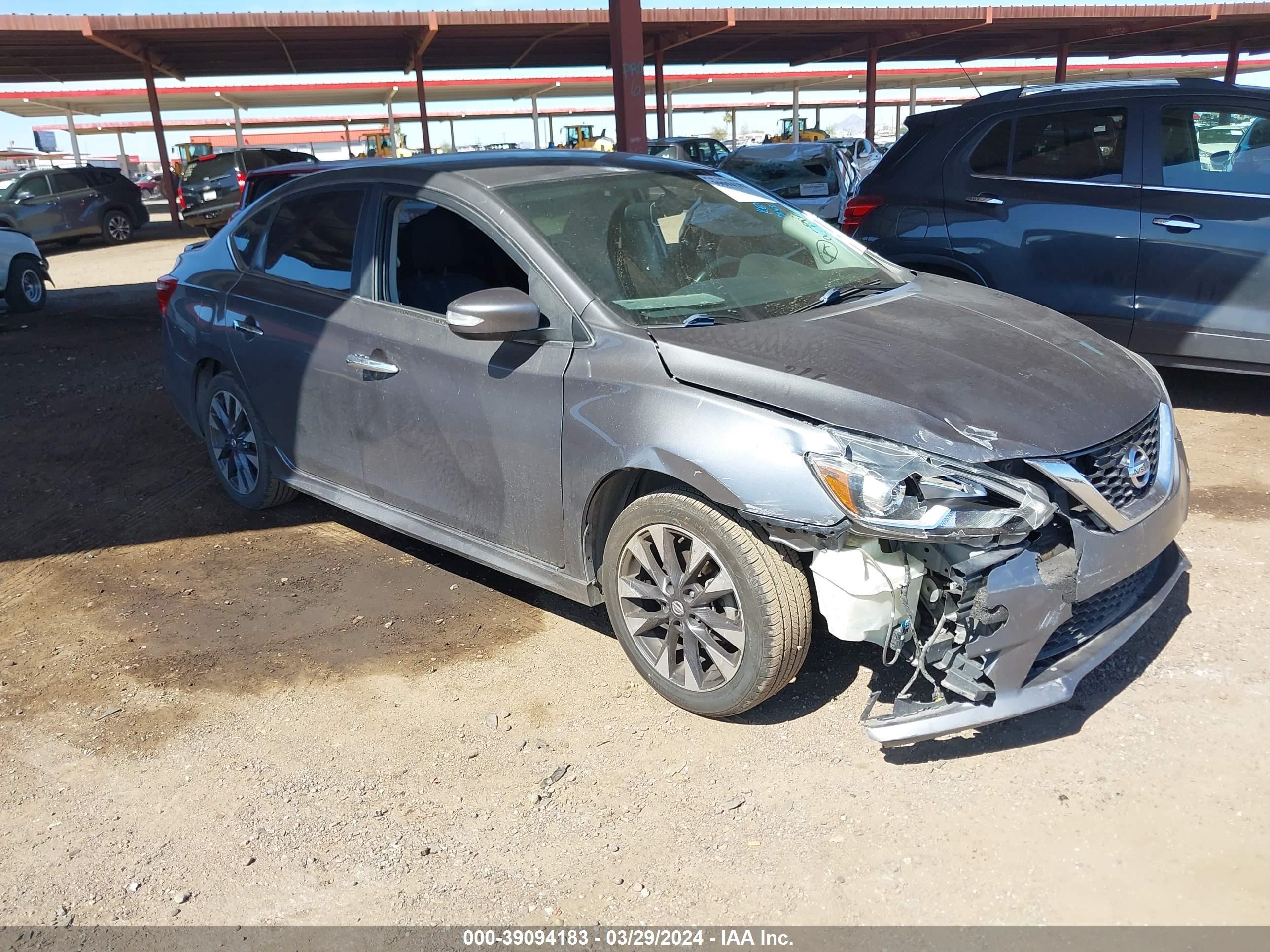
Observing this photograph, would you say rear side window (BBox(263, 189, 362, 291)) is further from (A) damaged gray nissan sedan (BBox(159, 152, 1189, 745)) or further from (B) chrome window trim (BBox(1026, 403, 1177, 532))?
(B) chrome window trim (BBox(1026, 403, 1177, 532))

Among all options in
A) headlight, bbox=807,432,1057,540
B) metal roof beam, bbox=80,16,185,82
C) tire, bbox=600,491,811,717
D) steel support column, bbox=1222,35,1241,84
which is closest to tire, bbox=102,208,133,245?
metal roof beam, bbox=80,16,185,82

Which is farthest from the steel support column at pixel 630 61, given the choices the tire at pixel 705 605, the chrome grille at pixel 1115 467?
the chrome grille at pixel 1115 467

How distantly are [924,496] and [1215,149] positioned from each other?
4278 millimetres

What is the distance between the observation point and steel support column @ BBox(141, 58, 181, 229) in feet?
78.4

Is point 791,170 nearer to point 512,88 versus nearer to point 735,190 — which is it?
point 735,190

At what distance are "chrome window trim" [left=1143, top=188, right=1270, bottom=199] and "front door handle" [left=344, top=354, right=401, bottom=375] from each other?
4.46 meters

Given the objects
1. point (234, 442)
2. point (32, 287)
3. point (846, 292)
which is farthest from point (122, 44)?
point (846, 292)

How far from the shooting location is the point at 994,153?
6.28m

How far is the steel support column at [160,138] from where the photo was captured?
23891 millimetres

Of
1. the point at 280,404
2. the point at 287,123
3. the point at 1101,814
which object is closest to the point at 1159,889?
the point at 1101,814

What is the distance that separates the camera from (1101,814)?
2.81 m

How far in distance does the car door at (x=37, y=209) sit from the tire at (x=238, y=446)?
2084 centimetres

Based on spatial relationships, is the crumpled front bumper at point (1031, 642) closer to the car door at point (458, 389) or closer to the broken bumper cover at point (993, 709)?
the broken bumper cover at point (993, 709)

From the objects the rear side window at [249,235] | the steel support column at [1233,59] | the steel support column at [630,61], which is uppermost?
the steel support column at [1233,59]
